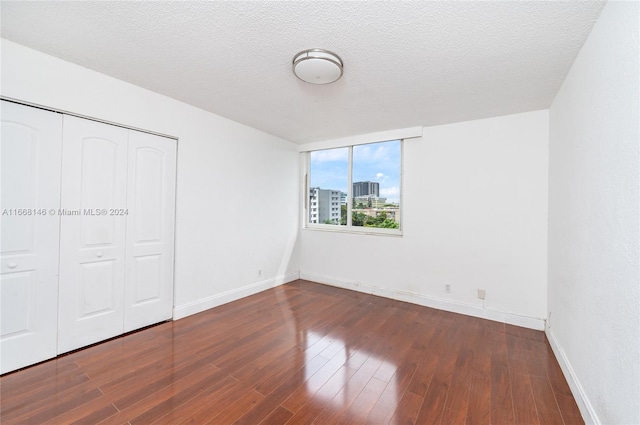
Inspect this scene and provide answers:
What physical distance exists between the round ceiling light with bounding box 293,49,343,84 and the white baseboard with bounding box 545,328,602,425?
290cm

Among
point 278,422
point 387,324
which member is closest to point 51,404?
point 278,422

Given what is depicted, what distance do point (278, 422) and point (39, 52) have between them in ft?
11.1

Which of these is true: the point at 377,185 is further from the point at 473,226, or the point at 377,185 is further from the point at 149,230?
the point at 149,230

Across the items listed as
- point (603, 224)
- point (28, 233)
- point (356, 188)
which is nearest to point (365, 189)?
point (356, 188)

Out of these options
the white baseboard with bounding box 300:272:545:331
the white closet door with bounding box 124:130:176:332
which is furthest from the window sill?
the white closet door with bounding box 124:130:176:332

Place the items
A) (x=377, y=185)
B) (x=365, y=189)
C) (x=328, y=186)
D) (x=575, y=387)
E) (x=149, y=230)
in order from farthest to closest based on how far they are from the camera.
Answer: (x=328, y=186), (x=365, y=189), (x=377, y=185), (x=149, y=230), (x=575, y=387)

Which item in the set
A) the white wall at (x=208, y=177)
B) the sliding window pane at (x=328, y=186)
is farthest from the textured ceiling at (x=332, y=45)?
the sliding window pane at (x=328, y=186)

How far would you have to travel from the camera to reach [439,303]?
3590 millimetres

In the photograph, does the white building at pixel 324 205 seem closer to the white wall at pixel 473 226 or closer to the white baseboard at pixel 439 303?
the white wall at pixel 473 226

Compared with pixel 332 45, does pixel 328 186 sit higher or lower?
lower

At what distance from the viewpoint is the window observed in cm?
413

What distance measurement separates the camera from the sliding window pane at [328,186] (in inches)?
184

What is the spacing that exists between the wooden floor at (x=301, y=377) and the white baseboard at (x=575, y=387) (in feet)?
0.17

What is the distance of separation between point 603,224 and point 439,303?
2.36 meters
